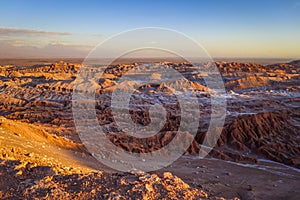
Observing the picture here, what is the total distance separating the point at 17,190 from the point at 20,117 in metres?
16.2

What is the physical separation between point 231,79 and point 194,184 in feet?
122

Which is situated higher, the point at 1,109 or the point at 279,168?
the point at 1,109

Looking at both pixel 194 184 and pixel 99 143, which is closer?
pixel 194 184

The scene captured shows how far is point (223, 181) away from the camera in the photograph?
928 centimetres

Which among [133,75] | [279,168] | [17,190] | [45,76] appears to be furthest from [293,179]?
[133,75]

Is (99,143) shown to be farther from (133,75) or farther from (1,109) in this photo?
(133,75)

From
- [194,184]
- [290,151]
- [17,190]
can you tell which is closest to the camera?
[17,190]

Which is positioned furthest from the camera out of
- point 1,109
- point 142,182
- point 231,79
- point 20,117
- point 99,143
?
point 231,79

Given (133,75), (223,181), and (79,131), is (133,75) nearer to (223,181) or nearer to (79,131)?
(79,131)

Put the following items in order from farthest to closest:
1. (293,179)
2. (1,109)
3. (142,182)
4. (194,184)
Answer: (1,109)
(293,179)
(194,184)
(142,182)

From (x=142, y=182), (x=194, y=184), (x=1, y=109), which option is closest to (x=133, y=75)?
(x=1, y=109)

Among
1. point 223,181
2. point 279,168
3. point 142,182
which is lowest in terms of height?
point 279,168

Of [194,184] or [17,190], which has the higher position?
[17,190]

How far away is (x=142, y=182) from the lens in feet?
13.9
